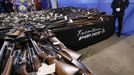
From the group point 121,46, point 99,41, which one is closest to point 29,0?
point 99,41

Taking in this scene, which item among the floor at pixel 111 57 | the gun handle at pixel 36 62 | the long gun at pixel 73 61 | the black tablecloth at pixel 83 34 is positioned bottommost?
the floor at pixel 111 57

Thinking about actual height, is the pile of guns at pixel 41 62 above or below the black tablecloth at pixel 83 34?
above

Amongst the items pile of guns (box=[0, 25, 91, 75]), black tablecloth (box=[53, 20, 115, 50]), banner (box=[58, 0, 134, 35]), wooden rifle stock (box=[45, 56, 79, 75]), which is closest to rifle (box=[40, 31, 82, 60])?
pile of guns (box=[0, 25, 91, 75])

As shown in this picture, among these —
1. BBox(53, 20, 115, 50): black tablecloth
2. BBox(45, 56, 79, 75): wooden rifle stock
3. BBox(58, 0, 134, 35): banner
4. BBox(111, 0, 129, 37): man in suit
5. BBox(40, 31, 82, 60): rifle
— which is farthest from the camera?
BBox(58, 0, 134, 35): banner

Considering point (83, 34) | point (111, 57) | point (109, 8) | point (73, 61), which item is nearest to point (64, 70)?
point (73, 61)

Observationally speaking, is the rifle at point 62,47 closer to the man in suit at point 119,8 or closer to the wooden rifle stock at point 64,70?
the wooden rifle stock at point 64,70

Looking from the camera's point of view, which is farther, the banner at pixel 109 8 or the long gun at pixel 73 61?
the banner at pixel 109 8

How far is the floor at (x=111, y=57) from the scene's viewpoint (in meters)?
2.66

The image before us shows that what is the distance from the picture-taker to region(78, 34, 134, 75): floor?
2.66 meters

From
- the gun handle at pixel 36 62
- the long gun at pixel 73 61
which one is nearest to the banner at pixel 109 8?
the long gun at pixel 73 61

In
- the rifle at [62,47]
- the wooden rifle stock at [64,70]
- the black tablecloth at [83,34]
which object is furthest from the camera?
the black tablecloth at [83,34]

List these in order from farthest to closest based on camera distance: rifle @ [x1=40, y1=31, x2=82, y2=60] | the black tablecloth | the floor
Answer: the black tablecloth < the floor < rifle @ [x1=40, y1=31, x2=82, y2=60]

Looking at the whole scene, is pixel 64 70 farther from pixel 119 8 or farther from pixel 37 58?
pixel 119 8

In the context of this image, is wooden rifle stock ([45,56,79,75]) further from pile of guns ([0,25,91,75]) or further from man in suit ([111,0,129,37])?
man in suit ([111,0,129,37])
